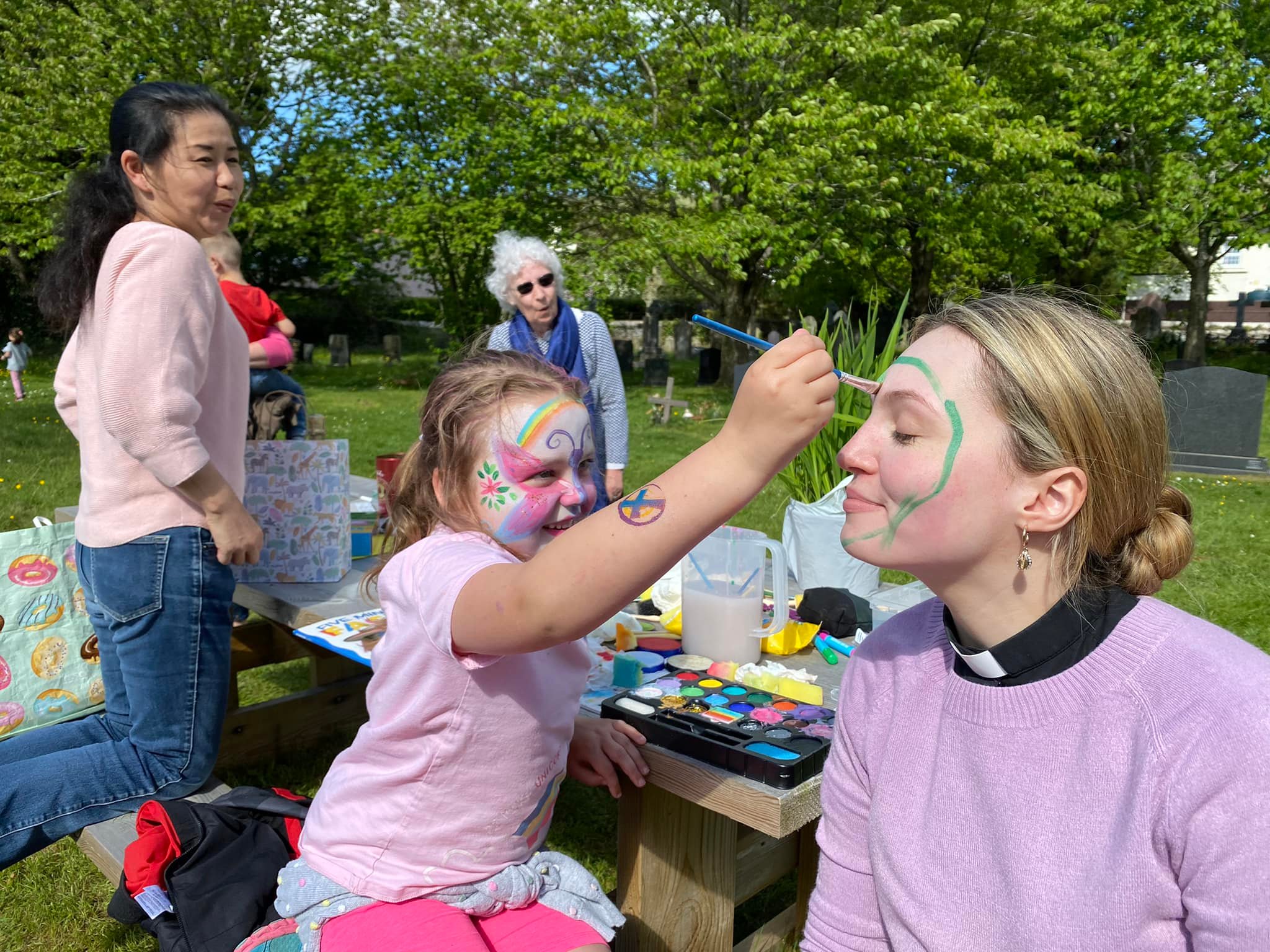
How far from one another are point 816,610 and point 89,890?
241cm

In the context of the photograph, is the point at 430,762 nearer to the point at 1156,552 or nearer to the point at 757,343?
the point at 757,343

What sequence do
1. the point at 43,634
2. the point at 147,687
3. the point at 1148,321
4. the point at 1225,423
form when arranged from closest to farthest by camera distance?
the point at 147,687 < the point at 43,634 < the point at 1225,423 < the point at 1148,321

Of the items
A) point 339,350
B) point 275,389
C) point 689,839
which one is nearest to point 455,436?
point 689,839

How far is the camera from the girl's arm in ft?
3.92

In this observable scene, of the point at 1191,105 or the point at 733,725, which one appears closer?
the point at 733,725

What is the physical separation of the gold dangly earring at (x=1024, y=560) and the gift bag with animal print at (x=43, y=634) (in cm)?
240

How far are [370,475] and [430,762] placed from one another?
26.3 ft

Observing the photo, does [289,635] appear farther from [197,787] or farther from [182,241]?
[182,241]

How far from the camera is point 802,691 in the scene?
2.03 metres

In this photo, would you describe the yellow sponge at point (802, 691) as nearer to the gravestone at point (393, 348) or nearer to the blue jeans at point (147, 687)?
the blue jeans at point (147, 687)

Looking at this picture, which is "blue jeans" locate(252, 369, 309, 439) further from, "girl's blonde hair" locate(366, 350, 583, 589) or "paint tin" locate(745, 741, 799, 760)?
"paint tin" locate(745, 741, 799, 760)

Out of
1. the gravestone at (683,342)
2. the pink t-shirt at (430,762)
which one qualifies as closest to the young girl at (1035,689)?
the pink t-shirt at (430,762)

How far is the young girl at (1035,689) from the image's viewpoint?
3.74 feet

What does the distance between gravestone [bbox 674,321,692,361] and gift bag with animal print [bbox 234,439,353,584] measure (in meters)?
27.6
